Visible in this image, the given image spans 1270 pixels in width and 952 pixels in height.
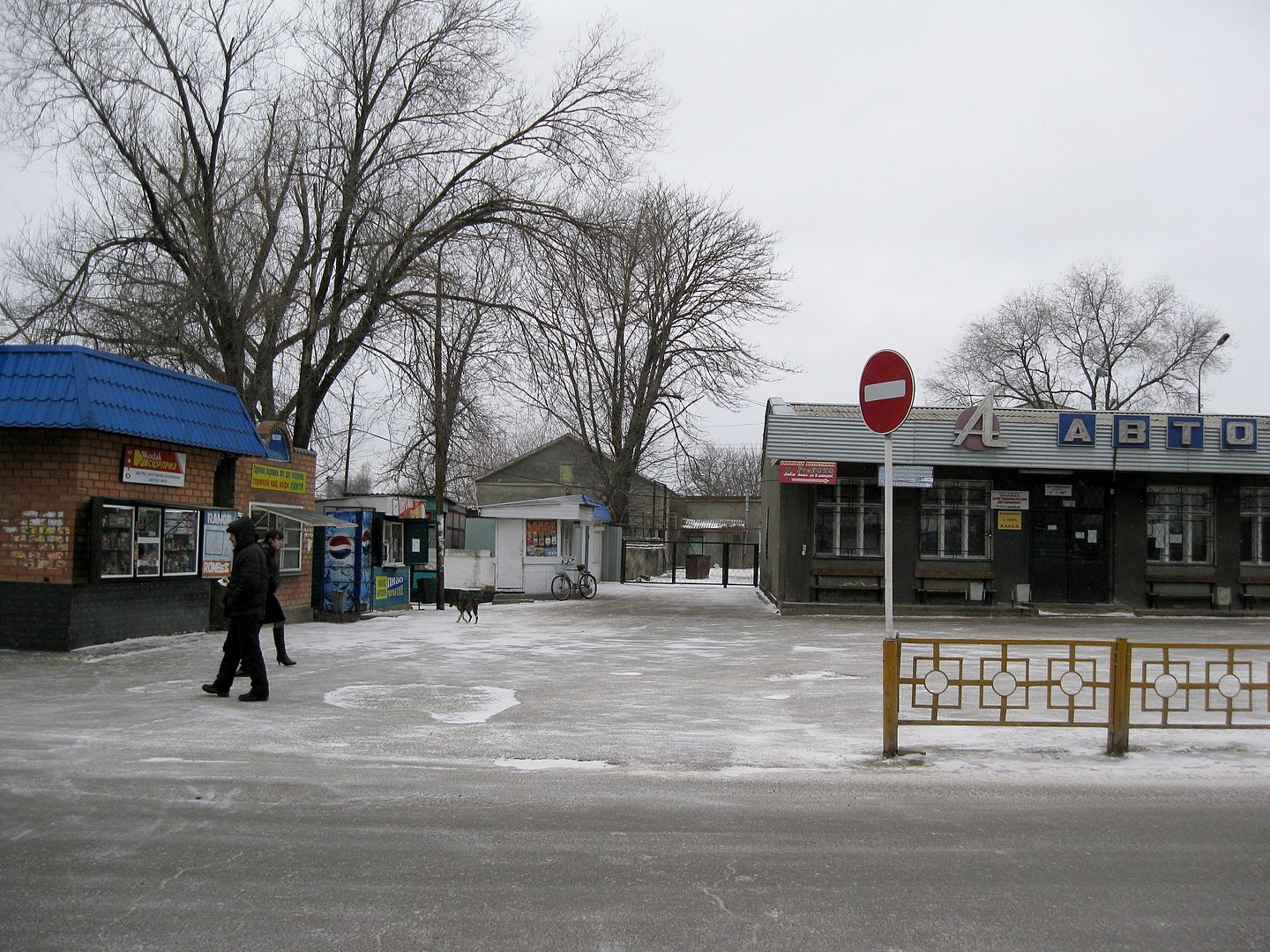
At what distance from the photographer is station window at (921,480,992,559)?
78.0 ft

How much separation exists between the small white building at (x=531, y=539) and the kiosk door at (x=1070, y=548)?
1188 cm

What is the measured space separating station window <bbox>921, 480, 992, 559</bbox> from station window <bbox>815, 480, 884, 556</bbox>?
1132mm

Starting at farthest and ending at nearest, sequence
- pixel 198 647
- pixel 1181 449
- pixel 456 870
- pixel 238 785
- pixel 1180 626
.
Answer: pixel 1181 449, pixel 1180 626, pixel 198 647, pixel 238 785, pixel 456 870

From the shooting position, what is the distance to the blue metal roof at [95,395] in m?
12.4

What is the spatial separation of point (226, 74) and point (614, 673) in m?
16.7

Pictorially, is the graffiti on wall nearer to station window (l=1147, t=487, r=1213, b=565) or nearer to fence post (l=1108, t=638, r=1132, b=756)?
fence post (l=1108, t=638, r=1132, b=756)

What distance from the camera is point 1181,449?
74.1ft

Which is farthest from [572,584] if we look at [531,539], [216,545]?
[216,545]

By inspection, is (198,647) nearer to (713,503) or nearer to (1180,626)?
(1180,626)

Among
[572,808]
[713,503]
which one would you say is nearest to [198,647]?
[572,808]

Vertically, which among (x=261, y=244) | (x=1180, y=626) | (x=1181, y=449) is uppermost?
(x=261, y=244)

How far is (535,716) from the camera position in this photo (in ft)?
31.3

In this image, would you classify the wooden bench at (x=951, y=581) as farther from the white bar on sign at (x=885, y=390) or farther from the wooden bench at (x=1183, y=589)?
the white bar on sign at (x=885, y=390)

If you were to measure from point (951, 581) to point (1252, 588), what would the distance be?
715cm
